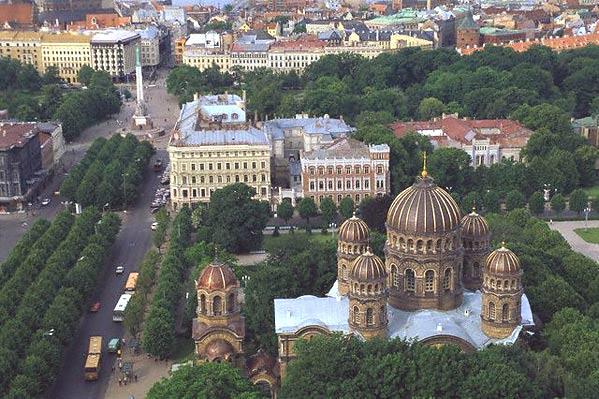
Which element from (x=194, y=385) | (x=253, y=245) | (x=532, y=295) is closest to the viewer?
(x=194, y=385)

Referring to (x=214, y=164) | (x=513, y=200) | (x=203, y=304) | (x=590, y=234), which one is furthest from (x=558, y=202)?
(x=203, y=304)

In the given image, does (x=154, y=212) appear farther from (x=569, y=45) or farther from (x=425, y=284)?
(x=569, y=45)

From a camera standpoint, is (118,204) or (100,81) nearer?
(118,204)

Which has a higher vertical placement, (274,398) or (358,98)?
(358,98)

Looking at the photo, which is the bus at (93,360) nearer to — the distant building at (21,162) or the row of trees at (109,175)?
the row of trees at (109,175)

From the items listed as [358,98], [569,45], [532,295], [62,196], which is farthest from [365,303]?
[569,45]

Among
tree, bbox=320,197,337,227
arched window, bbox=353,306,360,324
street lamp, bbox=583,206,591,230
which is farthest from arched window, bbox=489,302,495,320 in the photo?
street lamp, bbox=583,206,591,230

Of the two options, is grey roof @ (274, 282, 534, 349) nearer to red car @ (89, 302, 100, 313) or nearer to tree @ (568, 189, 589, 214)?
red car @ (89, 302, 100, 313)
